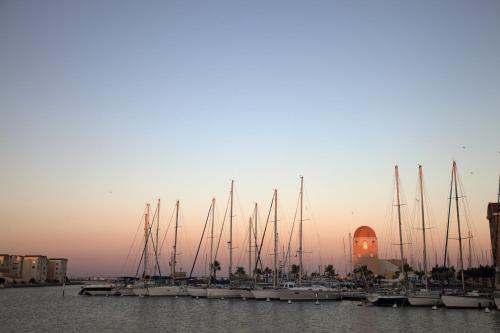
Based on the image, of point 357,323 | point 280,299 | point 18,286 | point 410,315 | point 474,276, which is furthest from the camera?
point 18,286

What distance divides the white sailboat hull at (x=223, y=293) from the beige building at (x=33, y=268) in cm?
11610

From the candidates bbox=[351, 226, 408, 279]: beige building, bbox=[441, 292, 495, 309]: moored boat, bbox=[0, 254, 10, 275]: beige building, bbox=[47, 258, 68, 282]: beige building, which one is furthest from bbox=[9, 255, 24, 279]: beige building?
bbox=[441, 292, 495, 309]: moored boat

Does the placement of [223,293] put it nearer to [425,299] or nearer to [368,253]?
[425,299]

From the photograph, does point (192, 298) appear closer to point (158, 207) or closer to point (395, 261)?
point (158, 207)

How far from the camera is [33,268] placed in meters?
175

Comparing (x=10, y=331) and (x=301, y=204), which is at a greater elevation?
(x=301, y=204)

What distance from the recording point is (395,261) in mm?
199375

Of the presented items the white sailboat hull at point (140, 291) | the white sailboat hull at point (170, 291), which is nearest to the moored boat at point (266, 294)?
the white sailboat hull at point (170, 291)

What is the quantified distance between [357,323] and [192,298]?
4395 centimetres

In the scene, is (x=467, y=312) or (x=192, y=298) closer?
(x=467, y=312)

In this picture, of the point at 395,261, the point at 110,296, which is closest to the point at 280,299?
the point at 110,296

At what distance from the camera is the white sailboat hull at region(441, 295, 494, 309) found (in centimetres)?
5703

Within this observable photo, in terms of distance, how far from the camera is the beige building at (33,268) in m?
172

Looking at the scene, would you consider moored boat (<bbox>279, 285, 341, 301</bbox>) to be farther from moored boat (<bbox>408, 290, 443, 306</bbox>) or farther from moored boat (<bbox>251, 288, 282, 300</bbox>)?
moored boat (<bbox>408, 290, 443, 306</bbox>)
